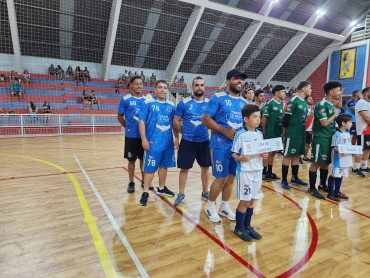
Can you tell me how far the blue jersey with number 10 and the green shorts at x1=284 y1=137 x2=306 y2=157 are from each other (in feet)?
6.52

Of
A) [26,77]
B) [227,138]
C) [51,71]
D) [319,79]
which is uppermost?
[319,79]

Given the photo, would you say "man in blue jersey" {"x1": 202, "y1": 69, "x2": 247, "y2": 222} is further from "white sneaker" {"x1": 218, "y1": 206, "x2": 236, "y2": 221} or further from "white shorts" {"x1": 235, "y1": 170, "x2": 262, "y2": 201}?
"white sneaker" {"x1": 218, "y1": 206, "x2": 236, "y2": 221}

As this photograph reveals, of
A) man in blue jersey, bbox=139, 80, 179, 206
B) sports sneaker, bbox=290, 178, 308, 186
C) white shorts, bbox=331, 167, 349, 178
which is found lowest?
sports sneaker, bbox=290, 178, 308, 186

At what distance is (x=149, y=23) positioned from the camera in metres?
16.4

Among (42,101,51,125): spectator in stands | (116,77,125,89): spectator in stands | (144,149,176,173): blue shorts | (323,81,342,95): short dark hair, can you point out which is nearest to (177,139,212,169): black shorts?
(144,149,176,173): blue shorts

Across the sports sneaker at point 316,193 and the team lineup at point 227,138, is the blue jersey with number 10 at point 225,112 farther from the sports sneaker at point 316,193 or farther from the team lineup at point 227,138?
the sports sneaker at point 316,193

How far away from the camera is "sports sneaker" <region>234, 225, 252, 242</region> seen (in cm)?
265

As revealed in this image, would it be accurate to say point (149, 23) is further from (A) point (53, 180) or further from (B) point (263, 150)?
(B) point (263, 150)

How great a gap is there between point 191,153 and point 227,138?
0.80m

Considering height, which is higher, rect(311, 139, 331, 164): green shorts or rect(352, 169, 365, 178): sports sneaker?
rect(311, 139, 331, 164): green shorts

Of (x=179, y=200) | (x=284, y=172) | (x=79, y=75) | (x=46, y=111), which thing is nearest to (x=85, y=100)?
(x=46, y=111)

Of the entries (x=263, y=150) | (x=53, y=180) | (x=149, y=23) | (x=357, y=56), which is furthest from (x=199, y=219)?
(x=357, y=56)

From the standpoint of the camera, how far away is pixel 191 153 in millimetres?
3510

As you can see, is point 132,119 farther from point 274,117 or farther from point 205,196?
point 274,117
